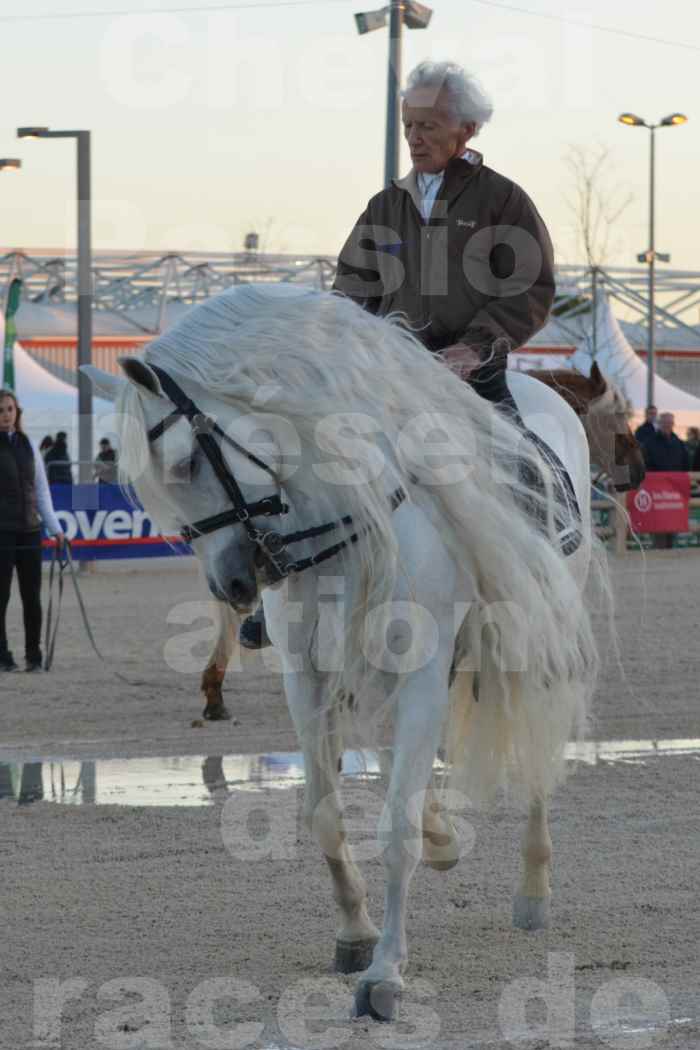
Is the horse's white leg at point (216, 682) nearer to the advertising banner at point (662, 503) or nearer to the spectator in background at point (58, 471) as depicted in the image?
the spectator in background at point (58, 471)

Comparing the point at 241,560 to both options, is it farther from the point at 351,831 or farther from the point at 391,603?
the point at 351,831

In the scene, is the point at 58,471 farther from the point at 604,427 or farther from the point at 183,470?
the point at 183,470

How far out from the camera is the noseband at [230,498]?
4695mm

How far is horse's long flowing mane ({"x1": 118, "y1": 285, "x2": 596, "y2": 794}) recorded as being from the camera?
191 inches

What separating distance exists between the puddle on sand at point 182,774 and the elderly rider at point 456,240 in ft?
8.93

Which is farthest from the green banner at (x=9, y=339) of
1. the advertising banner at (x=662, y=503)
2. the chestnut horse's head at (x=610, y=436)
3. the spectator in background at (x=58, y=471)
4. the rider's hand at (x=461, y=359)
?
the rider's hand at (x=461, y=359)

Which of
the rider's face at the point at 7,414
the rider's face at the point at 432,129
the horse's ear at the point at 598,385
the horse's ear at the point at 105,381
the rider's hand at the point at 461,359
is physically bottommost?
the rider's face at the point at 7,414

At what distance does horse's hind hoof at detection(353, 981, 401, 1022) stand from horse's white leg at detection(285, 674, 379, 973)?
1.67 feet

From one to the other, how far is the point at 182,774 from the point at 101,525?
12.5 meters

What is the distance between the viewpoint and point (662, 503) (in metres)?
25.0

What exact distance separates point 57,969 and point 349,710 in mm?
1188

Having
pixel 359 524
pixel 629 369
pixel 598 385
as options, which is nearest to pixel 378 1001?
pixel 359 524

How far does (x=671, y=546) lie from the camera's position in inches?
997

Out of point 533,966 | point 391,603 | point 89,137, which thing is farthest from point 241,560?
point 89,137
